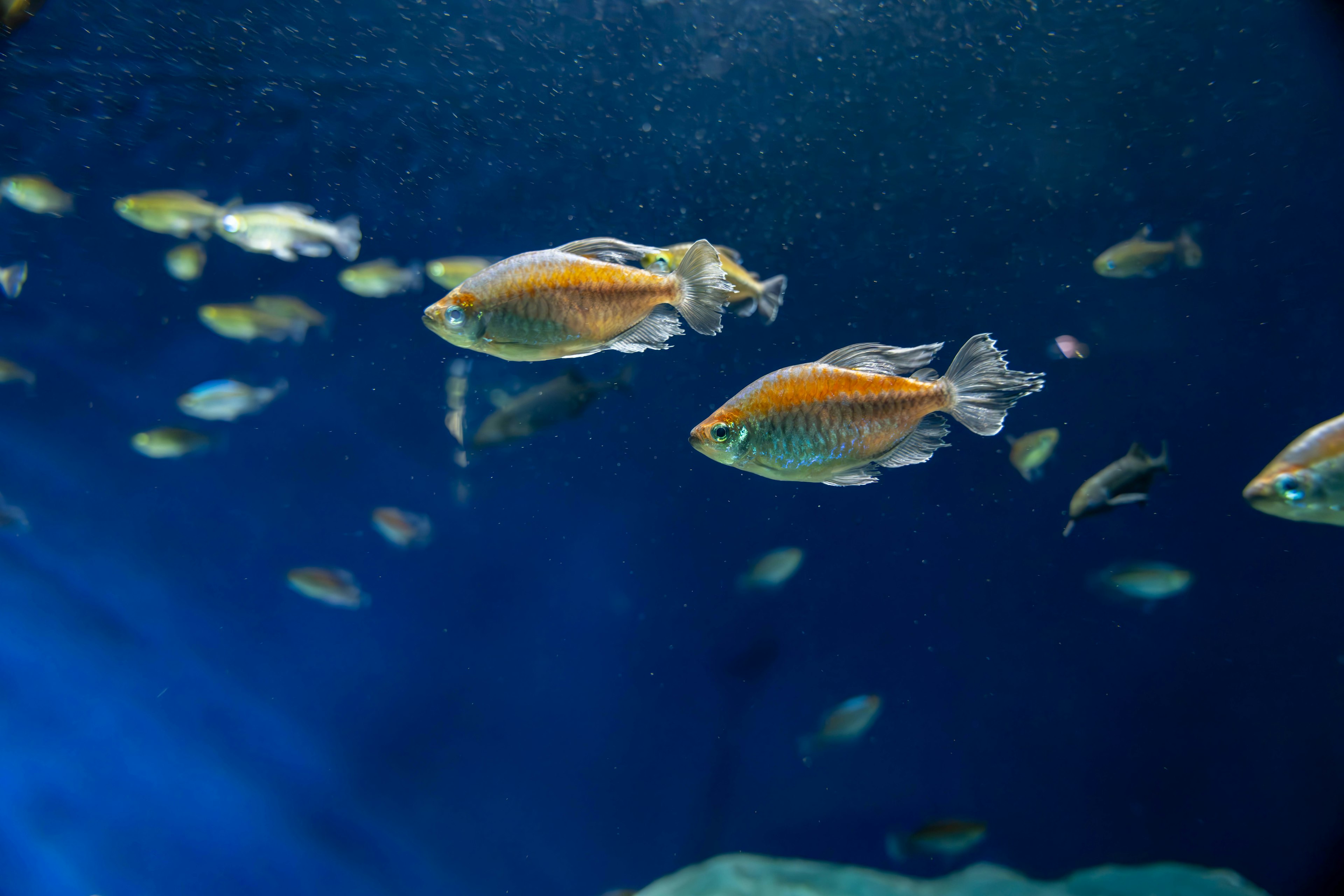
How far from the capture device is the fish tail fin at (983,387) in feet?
7.07

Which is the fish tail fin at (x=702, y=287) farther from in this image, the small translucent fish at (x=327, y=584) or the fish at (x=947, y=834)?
the small translucent fish at (x=327, y=584)

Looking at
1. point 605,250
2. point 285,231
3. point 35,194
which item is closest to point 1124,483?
point 605,250

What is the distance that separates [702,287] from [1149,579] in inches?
199

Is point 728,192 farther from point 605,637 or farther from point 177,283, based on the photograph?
point 177,283

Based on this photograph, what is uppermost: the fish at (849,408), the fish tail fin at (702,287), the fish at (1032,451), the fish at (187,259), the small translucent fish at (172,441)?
the fish tail fin at (702,287)

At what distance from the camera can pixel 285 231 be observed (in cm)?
446

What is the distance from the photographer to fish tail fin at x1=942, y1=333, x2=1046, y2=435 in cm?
216

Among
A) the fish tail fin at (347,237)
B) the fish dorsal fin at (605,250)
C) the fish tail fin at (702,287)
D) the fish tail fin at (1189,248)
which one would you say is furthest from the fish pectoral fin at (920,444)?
the fish tail fin at (1189,248)

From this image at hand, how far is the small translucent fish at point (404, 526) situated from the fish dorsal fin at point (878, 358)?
4911mm

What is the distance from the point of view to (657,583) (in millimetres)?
6211

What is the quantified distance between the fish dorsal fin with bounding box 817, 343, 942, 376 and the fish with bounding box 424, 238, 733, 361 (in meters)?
0.48

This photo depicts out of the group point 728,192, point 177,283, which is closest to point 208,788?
point 177,283

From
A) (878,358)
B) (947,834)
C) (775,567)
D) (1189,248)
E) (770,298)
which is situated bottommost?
(947,834)

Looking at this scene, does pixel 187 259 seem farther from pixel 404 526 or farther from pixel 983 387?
pixel 983 387
